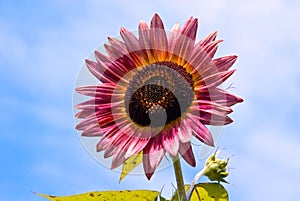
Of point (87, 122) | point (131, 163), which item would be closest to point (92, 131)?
point (87, 122)

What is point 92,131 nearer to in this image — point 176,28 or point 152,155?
point 152,155

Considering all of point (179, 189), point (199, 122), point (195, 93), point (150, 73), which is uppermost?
point (150, 73)

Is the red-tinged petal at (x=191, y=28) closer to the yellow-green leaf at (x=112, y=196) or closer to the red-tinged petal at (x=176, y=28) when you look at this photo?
the red-tinged petal at (x=176, y=28)

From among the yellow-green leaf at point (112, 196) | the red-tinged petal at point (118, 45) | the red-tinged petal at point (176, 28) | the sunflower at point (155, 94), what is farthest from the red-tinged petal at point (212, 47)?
the yellow-green leaf at point (112, 196)

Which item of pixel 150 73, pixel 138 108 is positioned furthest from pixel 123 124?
pixel 150 73

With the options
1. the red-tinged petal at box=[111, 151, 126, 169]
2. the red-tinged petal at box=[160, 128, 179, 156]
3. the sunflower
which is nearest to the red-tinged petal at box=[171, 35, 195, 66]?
the sunflower

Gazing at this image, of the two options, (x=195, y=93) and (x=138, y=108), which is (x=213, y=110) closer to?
(x=195, y=93)

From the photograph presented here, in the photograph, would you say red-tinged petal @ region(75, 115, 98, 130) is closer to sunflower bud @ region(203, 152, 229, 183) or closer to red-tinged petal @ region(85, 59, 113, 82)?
red-tinged petal @ region(85, 59, 113, 82)
